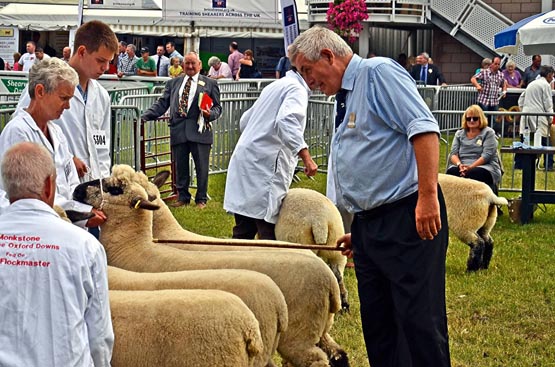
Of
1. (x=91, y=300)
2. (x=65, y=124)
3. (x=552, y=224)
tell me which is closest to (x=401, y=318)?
(x=91, y=300)

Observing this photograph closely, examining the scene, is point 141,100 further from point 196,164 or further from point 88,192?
point 88,192

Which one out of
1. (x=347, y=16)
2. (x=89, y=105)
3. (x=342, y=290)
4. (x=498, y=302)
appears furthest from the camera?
(x=347, y=16)

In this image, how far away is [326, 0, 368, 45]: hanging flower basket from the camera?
3000 centimetres

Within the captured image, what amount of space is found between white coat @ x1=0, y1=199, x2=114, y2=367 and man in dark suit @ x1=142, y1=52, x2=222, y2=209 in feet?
30.3

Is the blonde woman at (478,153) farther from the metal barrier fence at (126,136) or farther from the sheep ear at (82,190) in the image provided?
the sheep ear at (82,190)

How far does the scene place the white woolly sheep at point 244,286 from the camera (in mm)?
5336

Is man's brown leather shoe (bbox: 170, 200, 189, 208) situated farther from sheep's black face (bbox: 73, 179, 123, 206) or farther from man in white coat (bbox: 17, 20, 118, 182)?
sheep's black face (bbox: 73, 179, 123, 206)

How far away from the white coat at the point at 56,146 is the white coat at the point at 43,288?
147 centimetres

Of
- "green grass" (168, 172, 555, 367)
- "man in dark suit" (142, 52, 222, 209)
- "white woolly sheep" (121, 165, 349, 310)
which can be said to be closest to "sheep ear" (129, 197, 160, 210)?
"white woolly sheep" (121, 165, 349, 310)

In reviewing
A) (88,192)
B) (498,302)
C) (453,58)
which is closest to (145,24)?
(453,58)

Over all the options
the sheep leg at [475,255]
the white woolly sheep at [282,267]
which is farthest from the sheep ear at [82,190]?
the sheep leg at [475,255]

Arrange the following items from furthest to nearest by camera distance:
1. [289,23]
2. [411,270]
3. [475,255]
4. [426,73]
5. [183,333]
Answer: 1. [426,73]
2. [289,23]
3. [475,255]
4. [411,270]
5. [183,333]

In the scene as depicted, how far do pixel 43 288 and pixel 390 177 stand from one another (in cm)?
Answer: 201

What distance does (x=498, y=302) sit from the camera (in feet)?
28.9
